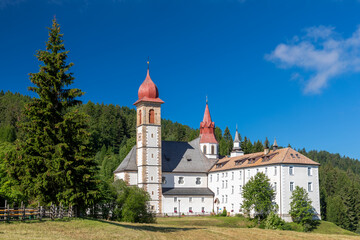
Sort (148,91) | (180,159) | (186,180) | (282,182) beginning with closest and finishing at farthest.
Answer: (282,182) → (148,91) → (186,180) → (180,159)

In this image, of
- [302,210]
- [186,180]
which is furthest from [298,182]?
[186,180]

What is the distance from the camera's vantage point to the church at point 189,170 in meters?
57.4

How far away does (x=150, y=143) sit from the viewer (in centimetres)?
6600

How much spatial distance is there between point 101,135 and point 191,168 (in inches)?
2133

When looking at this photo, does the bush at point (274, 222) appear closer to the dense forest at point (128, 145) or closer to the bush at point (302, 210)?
the bush at point (302, 210)

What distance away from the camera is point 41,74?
3005 centimetres

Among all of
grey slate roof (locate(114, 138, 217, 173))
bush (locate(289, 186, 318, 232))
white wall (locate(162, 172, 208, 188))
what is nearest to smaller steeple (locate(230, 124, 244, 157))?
grey slate roof (locate(114, 138, 217, 173))

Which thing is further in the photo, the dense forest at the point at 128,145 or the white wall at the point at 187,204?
the dense forest at the point at 128,145

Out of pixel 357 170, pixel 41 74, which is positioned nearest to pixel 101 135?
pixel 41 74

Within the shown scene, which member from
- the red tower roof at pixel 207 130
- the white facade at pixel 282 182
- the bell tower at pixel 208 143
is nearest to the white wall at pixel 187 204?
the white facade at pixel 282 182

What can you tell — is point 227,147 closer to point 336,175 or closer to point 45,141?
point 336,175

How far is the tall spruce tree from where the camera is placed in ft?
93.2

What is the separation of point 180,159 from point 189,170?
2.48 meters

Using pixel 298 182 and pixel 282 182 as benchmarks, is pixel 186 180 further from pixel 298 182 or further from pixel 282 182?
pixel 298 182
